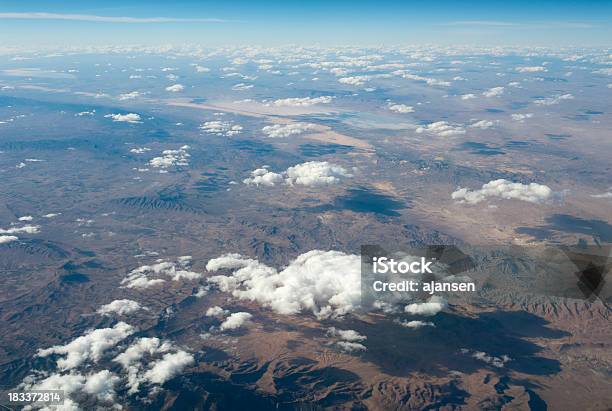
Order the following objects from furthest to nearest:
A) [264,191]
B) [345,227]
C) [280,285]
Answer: [264,191] < [345,227] < [280,285]

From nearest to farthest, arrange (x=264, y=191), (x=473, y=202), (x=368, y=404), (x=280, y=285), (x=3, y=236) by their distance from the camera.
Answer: (x=368, y=404)
(x=280, y=285)
(x=3, y=236)
(x=473, y=202)
(x=264, y=191)

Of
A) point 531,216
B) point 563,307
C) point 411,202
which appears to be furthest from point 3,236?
point 531,216

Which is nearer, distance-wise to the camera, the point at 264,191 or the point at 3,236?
the point at 3,236

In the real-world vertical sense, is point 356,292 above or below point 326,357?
above

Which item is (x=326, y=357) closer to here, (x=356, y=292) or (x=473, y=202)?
(x=356, y=292)

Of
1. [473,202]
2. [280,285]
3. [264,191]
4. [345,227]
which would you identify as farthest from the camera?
[264,191]

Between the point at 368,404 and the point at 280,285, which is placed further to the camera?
the point at 280,285

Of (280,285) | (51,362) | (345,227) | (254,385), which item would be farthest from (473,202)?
(51,362)

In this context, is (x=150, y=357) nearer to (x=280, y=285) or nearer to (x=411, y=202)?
(x=280, y=285)

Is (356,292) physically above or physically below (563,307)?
above
